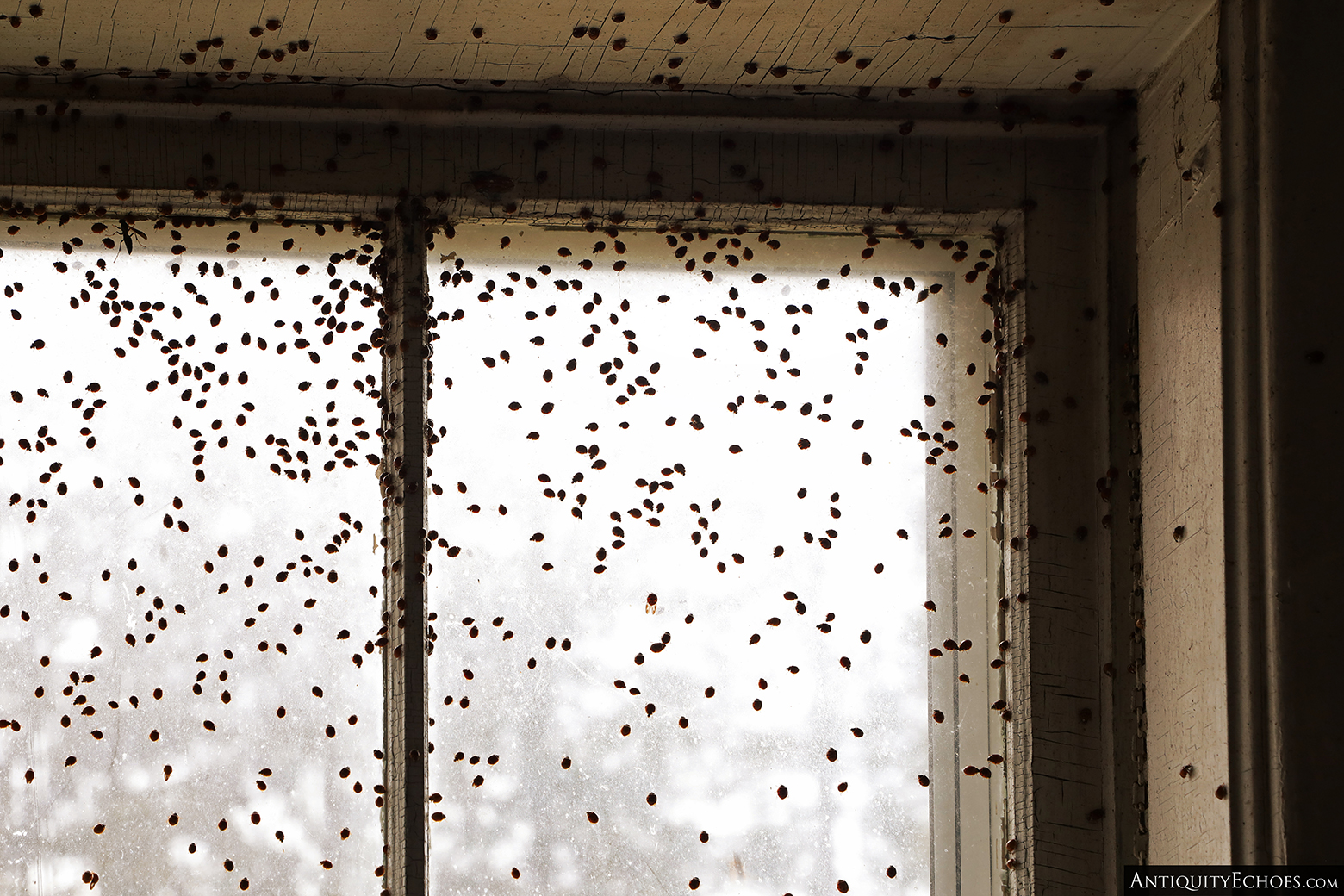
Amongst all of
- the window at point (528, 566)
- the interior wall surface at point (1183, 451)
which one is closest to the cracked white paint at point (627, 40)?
the interior wall surface at point (1183, 451)

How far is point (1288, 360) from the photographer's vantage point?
1501 mm

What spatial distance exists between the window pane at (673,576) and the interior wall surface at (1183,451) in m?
0.34

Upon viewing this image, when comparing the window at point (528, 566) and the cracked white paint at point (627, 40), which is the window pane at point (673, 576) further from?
the cracked white paint at point (627, 40)

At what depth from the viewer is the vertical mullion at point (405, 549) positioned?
70.1 inches

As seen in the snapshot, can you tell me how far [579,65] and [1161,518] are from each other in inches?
49.5

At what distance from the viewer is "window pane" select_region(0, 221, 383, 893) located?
178 centimetres

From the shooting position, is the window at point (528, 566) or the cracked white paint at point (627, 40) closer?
the cracked white paint at point (627, 40)

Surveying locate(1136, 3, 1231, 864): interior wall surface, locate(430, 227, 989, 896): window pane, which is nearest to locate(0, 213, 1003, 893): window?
locate(430, 227, 989, 896): window pane

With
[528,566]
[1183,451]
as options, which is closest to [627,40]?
[528,566]

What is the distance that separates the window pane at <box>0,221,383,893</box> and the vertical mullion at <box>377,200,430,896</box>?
0.16ft

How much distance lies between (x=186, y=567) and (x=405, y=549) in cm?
39

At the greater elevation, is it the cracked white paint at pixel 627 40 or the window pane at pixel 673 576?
the cracked white paint at pixel 627 40

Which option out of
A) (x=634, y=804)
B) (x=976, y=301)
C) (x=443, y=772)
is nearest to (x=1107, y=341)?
(x=976, y=301)

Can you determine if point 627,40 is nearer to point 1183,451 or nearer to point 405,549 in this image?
point 405,549
